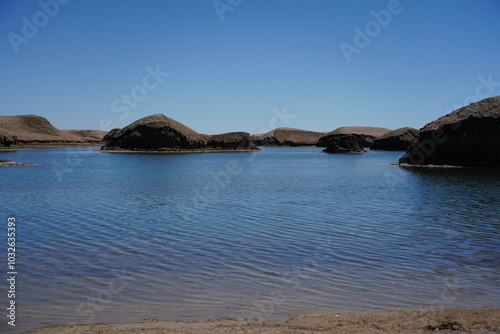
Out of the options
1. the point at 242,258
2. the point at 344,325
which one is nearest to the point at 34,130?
the point at 242,258

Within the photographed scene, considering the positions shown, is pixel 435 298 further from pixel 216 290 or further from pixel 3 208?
pixel 3 208

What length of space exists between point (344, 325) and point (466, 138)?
4713cm

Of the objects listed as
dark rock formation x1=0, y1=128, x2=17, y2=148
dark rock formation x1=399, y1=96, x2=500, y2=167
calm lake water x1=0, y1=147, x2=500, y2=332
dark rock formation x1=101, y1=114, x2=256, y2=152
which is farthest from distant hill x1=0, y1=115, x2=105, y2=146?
calm lake water x1=0, y1=147, x2=500, y2=332

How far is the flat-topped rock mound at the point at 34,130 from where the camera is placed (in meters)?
162

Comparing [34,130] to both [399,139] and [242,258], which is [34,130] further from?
[242,258]

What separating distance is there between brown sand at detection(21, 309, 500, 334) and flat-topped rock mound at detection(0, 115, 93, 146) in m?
169

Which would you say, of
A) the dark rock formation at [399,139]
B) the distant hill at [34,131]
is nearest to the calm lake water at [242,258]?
the dark rock formation at [399,139]

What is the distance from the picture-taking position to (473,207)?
18.0 meters

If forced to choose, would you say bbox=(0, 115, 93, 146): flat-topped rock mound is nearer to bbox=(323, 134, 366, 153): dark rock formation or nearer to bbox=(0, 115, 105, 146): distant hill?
bbox=(0, 115, 105, 146): distant hill

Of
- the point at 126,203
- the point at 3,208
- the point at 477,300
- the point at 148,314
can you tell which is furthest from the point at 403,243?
the point at 3,208

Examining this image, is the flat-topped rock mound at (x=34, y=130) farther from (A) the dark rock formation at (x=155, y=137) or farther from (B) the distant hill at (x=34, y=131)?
(A) the dark rock formation at (x=155, y=137)

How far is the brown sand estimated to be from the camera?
5039 millimetres

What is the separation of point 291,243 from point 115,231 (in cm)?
531

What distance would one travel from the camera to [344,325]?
530 cm
